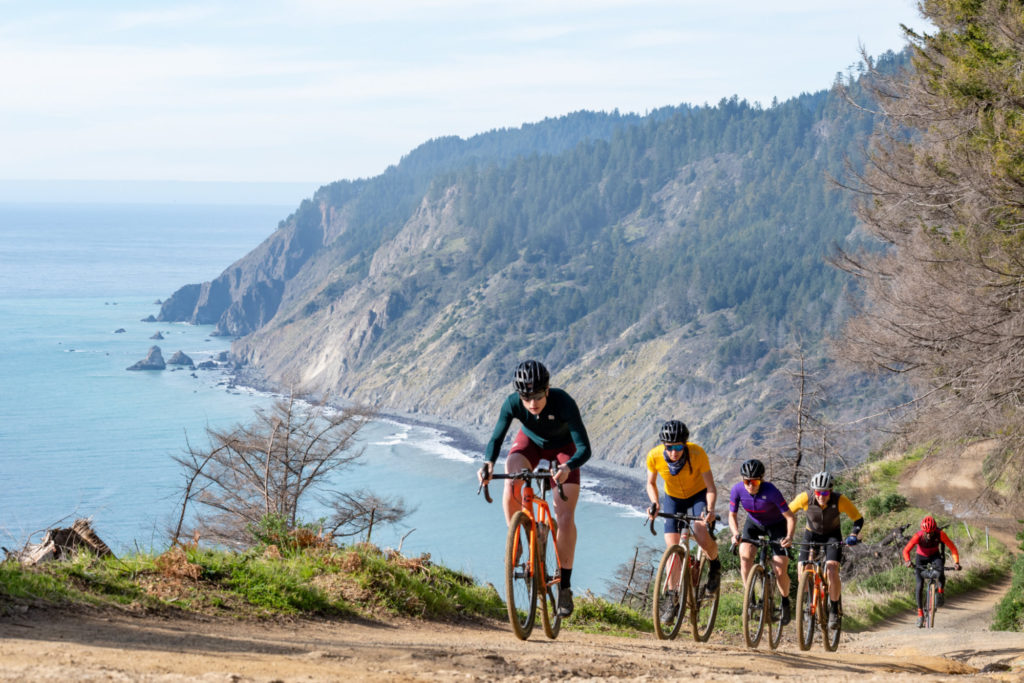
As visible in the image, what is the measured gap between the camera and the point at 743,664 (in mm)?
8250

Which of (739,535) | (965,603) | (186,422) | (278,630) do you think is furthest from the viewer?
(186,422)

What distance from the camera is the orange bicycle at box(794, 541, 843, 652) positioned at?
1126 centimetres

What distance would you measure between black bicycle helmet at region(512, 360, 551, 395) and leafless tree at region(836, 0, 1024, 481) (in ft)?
53.3

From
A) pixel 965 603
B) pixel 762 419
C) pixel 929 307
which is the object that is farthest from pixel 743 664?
pixel 762 419

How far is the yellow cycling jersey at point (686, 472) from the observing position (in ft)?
32.1

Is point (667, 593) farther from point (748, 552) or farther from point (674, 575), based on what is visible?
point (748, 552)

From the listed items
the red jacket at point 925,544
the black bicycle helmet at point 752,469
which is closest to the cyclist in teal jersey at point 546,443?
the black bicycle helmet at point 752,469

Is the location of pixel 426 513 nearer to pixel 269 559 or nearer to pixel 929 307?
pixel 929 307

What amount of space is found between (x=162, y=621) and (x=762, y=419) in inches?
5910

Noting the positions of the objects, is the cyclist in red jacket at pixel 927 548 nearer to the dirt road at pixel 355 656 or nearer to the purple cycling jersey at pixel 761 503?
the dirt road at pixel 355 656

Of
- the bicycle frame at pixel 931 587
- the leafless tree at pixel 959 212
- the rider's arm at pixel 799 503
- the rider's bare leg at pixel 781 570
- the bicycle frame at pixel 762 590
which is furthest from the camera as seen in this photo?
the leafless tree at pixel 959 212

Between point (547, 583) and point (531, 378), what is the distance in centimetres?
193

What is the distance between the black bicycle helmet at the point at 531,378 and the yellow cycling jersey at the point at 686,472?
239 centimetres

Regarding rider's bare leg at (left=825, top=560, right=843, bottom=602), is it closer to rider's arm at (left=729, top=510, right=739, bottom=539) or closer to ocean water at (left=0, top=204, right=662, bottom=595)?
rider's arm at (left=729, top=510, right=739, bottom=539)
